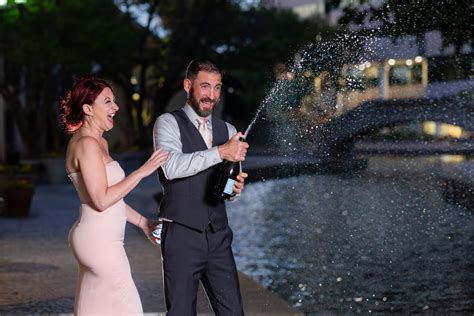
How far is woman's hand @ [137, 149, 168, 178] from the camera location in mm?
5078

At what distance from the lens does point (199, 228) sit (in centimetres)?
534

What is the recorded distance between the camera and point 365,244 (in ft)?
47.3

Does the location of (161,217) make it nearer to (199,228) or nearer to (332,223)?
(199,228)

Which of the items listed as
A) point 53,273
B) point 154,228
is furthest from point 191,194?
point 53,273

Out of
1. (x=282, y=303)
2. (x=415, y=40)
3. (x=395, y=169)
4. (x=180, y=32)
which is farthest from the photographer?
(x=180, y=32)

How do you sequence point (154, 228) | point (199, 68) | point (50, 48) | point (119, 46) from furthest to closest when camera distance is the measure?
point (119, 46) < point (50, 48) < point (154, 228) < point (199, 68)

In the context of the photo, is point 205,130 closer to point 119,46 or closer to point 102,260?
point 102,260

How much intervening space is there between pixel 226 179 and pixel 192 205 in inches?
9.5

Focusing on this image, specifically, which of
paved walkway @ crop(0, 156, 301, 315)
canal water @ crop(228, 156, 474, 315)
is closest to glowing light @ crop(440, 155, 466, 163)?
canal water @ crop(228, 156, 474, 315)

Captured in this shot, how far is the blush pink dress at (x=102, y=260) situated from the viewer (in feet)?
16.8

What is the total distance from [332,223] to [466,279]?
7.46 metres

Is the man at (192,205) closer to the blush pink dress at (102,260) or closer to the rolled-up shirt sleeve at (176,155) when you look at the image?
the rolled-up shirt sleeve at (176,155)

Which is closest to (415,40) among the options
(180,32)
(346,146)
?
(346,146)

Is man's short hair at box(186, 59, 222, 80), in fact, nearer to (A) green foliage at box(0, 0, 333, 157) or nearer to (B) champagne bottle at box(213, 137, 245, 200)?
(B) champagne bottle at box(213, 137, 245, 200)
